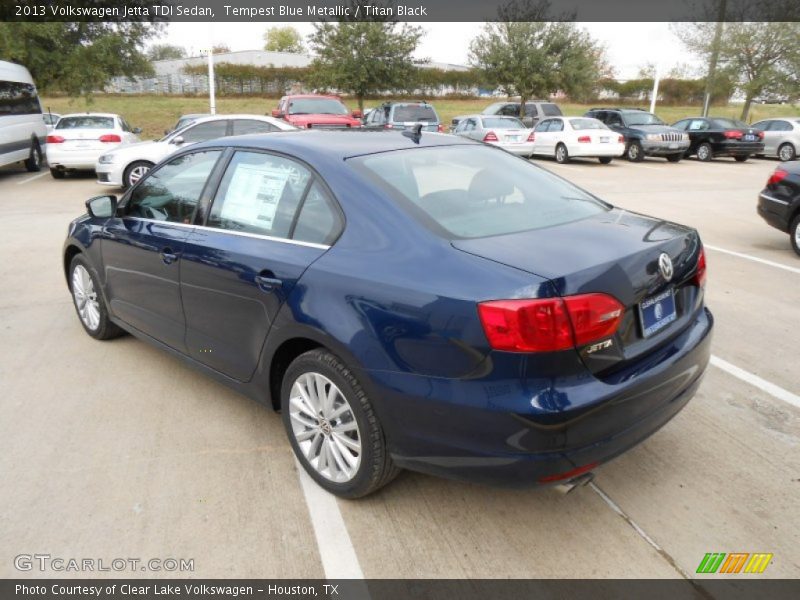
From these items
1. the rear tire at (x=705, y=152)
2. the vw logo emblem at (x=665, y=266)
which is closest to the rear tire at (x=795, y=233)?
the vw logo emblem at (x=665, y=266)

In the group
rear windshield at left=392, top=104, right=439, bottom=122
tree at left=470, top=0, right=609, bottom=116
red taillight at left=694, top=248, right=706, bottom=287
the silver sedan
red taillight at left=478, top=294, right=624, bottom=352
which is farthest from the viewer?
tree at left=470, top=0, right=609, bottom=116

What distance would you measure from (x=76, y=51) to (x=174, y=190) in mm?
20887

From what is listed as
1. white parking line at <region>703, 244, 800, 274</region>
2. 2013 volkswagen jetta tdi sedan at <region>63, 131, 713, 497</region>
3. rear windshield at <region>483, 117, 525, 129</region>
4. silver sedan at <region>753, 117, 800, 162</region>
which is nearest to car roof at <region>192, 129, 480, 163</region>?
2013 volkswagen jetta tdi sedan at <region>63, 131, 713, 497</region>

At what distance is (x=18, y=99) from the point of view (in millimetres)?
15344

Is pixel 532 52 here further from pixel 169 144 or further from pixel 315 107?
pixel 169 144

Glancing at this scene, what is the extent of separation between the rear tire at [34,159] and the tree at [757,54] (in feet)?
85.4

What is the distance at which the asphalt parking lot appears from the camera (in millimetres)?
2582

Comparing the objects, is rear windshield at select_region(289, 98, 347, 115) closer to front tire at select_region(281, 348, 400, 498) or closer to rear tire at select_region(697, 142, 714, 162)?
rear tire at select_region(697, 142, 714, 162)

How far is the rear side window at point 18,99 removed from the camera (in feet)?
47.3

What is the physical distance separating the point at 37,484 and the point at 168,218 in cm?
162


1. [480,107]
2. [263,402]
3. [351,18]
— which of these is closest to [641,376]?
[263,402]

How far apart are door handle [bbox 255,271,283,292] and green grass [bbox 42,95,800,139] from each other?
27675 millimetres

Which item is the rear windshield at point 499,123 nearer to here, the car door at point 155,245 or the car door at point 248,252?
the car door at point 155,245

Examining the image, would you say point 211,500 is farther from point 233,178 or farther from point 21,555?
point 233,178
